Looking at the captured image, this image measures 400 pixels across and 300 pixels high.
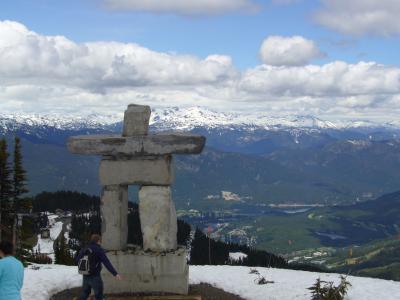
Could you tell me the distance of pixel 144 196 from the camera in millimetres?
23844

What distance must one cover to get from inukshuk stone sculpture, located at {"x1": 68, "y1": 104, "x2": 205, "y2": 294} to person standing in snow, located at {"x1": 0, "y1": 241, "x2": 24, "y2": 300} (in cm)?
975

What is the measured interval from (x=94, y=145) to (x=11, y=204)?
38103 mm

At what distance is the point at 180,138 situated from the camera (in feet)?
76.4

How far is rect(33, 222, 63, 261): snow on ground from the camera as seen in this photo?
4371 inches

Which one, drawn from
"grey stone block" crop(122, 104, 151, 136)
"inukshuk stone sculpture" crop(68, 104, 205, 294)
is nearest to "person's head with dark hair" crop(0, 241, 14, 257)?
"inukshuk stone sculpture" crop(68, 104, 205, 294)

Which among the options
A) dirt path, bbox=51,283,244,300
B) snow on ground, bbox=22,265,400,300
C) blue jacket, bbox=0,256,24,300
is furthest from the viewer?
snow on ground, bbox=22,265,400,300

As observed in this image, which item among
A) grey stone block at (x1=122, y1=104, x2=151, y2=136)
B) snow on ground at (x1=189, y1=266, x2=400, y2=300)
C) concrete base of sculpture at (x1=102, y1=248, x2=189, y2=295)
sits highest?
grey stone block at (x1=122, y1=104, x2=151, y2=136)

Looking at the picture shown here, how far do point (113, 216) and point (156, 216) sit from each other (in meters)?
2.02

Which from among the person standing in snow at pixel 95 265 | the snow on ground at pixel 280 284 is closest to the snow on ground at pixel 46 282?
the person standing in snow at pixel 95 265

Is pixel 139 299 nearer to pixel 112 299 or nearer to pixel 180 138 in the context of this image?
pixel 112 299

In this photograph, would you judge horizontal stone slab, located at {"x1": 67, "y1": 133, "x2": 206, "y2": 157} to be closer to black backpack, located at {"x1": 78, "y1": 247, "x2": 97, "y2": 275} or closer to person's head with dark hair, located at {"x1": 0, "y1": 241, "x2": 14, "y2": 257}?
black backpack, located at {"x1": 78, "y1": 247, "x2": 97, "y2": 275}

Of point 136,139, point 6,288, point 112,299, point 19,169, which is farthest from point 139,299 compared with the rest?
point 19,169

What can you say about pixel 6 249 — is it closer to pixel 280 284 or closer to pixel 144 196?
pixel 144 196

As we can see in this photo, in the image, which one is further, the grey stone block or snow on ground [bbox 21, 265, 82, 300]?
snow on ground [bbox 21, 265, 82, 300]
